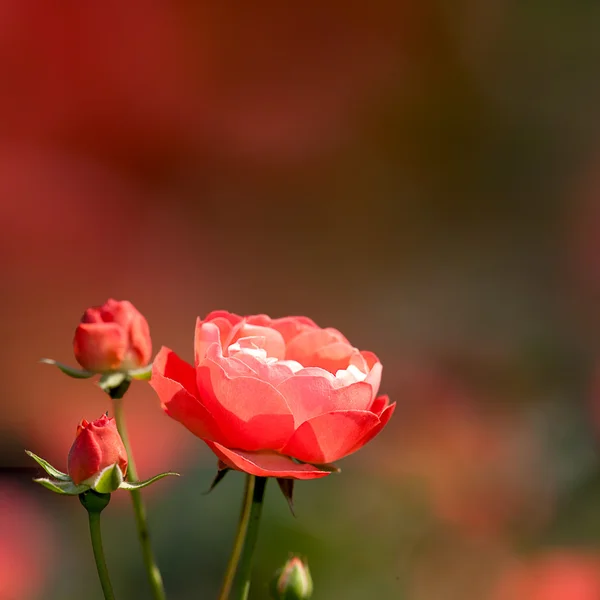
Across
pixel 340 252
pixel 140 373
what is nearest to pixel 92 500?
pixel 140 373

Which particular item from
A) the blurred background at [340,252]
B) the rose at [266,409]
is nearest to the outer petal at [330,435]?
the rose at [266,409]

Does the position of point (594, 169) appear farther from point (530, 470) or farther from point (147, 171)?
point (147, 171)

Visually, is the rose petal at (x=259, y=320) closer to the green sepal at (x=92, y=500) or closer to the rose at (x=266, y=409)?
the rose at (x=266, y=409)

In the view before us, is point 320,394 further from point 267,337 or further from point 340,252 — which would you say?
point 340,252

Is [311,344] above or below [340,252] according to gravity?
above

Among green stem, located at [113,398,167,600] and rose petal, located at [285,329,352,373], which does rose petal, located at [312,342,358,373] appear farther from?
green stem, located at [113,398,167,600]

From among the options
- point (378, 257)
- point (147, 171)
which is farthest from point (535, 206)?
point (147, 171)
